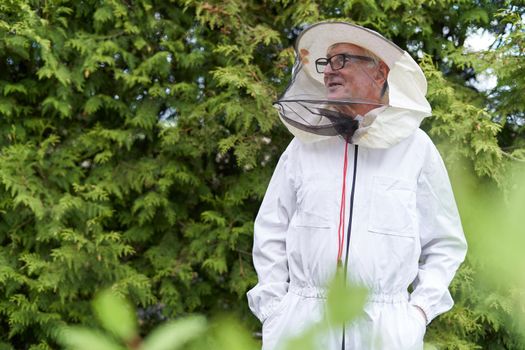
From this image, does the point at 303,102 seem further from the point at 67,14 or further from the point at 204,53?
the point at 67,14

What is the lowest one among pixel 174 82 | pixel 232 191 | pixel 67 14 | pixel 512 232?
pixel 232 191

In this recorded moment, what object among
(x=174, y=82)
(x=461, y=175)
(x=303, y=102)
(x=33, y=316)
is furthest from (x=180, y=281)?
(x=461, y=175)

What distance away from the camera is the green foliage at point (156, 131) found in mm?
3467

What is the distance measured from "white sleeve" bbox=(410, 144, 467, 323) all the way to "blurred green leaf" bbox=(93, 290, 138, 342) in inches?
73.7

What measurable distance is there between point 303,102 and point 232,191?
147cm

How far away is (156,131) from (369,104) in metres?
1.92

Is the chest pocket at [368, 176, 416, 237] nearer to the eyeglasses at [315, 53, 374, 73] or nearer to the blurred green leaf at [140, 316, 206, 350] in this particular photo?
the eyeglasses at [315, 53, 374, 73]

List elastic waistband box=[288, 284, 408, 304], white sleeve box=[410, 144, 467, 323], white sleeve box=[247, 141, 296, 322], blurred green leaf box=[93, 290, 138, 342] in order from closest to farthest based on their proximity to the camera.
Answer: blurred green leaf box=[93, 290, 138, 342] → elastic waistband box=[288, 284, 408, 304] → white sleeve box=[410, 144, 467, 323] → white sleeve box=[247, 141, 296, 322]

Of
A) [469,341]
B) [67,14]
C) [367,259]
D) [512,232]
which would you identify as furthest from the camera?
[67,14]

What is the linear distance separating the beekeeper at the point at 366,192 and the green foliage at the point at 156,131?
3.63 ft

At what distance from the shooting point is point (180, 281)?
368cm

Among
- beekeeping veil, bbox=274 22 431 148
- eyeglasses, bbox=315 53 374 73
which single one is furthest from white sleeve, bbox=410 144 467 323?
eyeglasses, bbox=315 53 374 73

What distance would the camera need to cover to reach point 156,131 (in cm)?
379

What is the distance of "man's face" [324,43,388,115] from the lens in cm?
222
